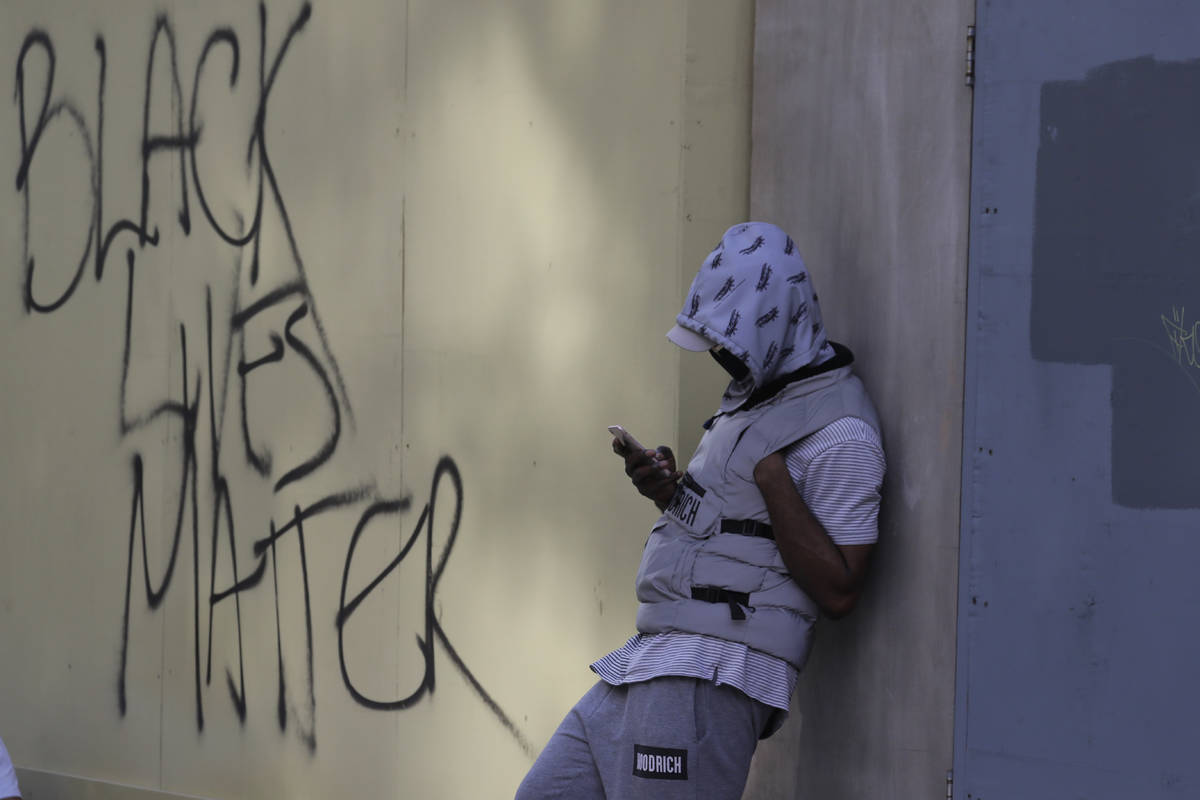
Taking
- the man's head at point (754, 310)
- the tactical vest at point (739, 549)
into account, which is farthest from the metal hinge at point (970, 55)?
the tactical vest at point (739, 549)

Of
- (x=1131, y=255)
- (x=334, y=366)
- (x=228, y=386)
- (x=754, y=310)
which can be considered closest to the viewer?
(x=1131, y=255)

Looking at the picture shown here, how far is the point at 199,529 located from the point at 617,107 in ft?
6.99

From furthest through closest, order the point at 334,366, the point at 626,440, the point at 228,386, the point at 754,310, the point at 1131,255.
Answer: the point at 228,386, the point at 334,366, the point at 626,440, the point at 754,310, the point at 1131,255

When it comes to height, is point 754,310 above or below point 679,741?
above

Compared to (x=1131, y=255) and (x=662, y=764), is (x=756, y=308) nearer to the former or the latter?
(x=1131, y=255)

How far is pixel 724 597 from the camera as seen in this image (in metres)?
2.91

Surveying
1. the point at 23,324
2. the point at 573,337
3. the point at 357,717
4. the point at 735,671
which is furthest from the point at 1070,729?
the point at 23,324

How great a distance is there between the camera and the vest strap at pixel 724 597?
2.90 m

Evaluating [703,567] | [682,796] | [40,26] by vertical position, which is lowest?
[682,796]

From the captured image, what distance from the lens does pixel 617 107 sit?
3.95m

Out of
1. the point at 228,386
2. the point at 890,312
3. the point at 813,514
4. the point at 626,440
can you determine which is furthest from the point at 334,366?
the point at 813,514

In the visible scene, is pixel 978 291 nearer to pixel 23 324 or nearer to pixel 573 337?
pixel 573 337

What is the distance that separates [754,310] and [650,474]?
474 millimetres

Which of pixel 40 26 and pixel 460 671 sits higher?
pixel 40 26
